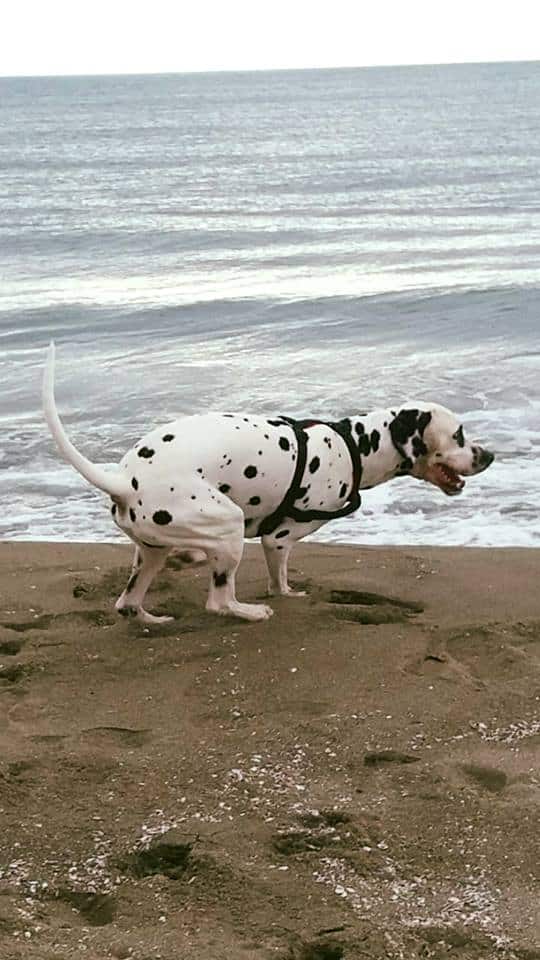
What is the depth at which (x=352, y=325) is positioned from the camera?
51.0 feet

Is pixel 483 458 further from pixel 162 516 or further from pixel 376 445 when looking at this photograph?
pixel 162 516

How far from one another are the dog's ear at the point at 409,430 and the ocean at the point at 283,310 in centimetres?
140

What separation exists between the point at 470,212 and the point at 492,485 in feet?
66.9

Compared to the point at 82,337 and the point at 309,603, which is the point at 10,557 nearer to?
the point at 309,603

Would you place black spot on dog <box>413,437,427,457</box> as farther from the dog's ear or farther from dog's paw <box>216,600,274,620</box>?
dog's paw <box>216,600,274,620</box>

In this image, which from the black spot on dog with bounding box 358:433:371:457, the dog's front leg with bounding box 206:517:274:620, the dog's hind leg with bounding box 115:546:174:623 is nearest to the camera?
the dog's front leg with bounding box 206:517:274:620

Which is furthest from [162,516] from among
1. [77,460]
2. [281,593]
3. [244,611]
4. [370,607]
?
[370,607]

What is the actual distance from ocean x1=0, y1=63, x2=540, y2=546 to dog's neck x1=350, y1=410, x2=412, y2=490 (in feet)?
4.49

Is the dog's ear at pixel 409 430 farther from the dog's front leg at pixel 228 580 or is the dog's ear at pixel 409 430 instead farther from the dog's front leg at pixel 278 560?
the dog's front leg at pixel 228 580

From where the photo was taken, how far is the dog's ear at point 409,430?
247 inches

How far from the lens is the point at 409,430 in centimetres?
627

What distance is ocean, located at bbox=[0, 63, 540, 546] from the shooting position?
8.62 meters

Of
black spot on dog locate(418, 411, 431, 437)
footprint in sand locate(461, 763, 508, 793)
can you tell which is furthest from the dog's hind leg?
footprint in sand locate(461, 763, 508, 793)

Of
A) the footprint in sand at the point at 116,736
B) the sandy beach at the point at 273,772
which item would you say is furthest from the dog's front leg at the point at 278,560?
the footprint in sand at the point at 116,736
